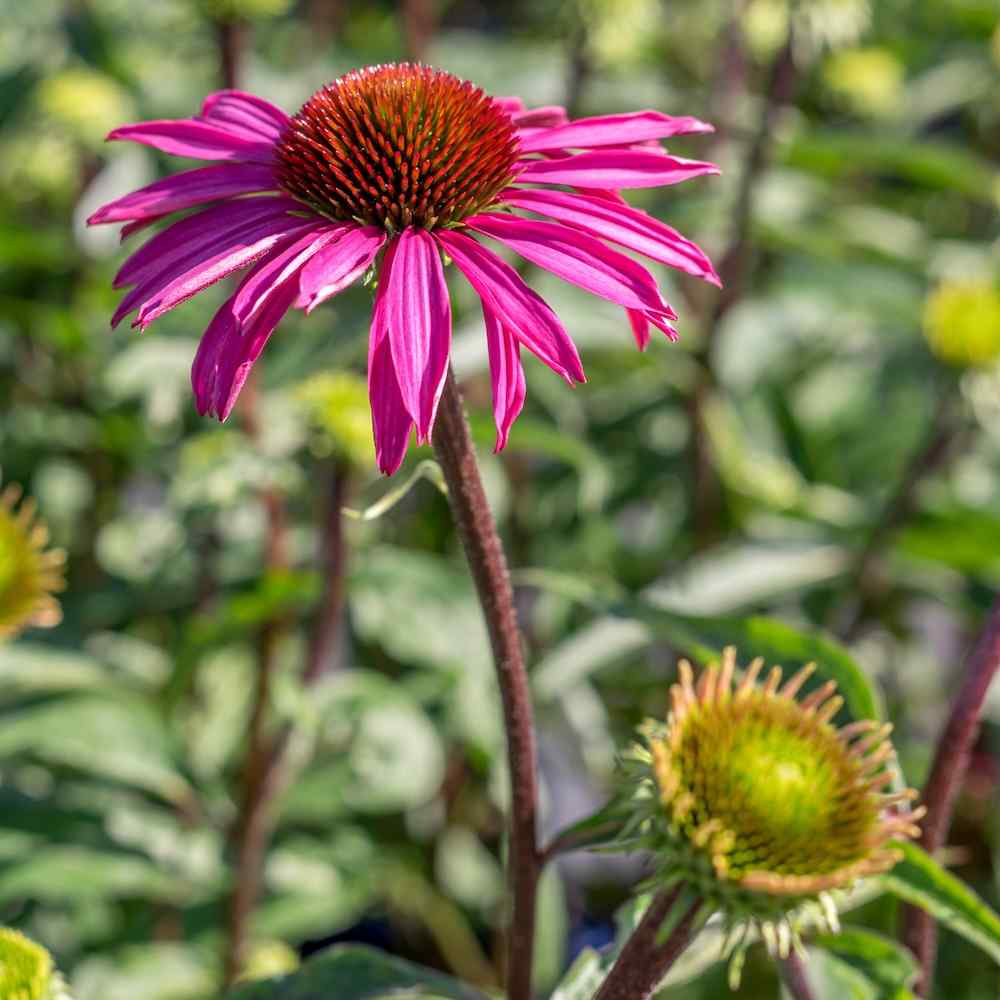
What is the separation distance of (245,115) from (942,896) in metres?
0.46

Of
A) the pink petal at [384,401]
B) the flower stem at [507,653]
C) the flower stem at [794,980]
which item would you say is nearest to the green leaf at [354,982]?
the flower stem at [507,653]

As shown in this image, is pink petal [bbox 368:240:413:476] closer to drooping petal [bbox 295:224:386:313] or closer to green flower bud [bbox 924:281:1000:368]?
drooping petal [bbox 295:224:386:313]

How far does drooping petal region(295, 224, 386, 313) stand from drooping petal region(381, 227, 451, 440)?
1cm

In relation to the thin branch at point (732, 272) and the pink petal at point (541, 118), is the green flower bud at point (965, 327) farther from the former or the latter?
the pink petal at point (541, 118)

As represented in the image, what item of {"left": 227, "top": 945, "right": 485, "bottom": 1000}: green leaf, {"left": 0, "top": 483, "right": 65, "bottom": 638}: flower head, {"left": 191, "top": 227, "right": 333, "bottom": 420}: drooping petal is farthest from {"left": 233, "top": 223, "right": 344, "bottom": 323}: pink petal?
{"left": 0, "top": 483, "right": 65, "bottom": 638}: flower head

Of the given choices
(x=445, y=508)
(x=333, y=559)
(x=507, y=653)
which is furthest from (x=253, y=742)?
(x=507, y=653)

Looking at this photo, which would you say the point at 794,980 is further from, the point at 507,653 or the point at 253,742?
the point at 253,742

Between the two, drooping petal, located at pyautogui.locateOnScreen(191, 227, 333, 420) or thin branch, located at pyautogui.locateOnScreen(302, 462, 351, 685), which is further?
thin branch, located at pyautogui.locateOnScreen(302, 462, 351, 685)

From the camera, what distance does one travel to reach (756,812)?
0.44 metres

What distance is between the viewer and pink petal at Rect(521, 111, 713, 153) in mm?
514

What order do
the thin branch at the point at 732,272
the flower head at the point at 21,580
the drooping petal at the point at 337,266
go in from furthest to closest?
the thin branch at the point at 732,272 < the flower head at the point at 21,580 < the drooping petal at the point at 337,266

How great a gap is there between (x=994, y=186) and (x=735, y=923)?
96 cm

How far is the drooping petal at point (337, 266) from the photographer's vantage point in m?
0.41

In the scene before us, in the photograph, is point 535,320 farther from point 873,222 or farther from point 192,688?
point 873,222
